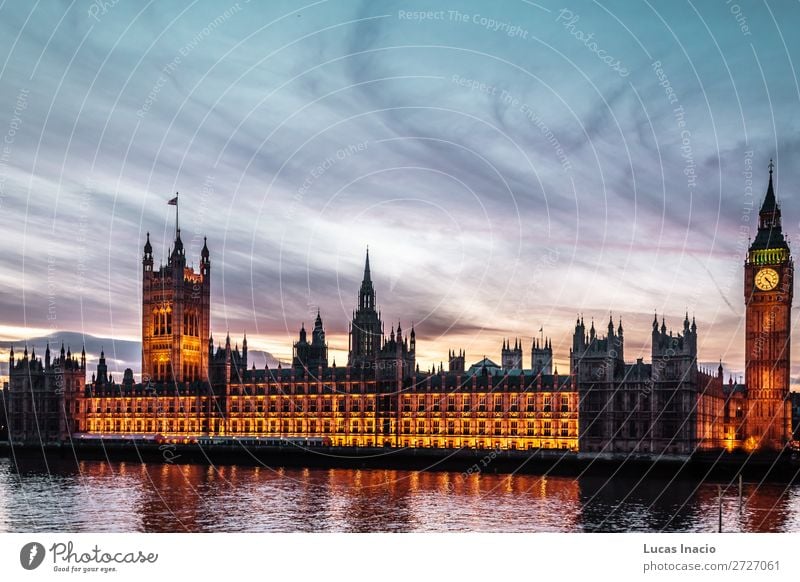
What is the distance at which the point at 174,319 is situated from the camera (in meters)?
111

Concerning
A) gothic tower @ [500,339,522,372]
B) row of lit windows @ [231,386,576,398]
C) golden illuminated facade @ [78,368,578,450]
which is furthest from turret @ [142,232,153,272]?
gothic tower @ [500,339,522,372]

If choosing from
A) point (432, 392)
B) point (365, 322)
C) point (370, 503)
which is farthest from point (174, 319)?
point (370, 503)

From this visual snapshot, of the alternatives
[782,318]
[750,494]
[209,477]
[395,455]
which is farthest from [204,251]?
[750,494]

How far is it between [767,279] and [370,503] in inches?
2203

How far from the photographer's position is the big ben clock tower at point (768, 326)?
84.8 metres

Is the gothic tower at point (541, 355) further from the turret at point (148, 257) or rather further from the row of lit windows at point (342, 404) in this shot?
the turret at point (148, 257)

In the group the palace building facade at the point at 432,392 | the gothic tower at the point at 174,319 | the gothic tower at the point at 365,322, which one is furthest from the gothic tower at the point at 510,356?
the gothic tower at the point at 174,319

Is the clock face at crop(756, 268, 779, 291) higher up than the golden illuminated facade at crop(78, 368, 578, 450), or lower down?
higher up

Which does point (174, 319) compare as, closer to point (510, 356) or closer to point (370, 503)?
point (510, 356)

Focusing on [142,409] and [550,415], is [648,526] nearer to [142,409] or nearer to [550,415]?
[550,415]

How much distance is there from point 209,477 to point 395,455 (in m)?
18.5

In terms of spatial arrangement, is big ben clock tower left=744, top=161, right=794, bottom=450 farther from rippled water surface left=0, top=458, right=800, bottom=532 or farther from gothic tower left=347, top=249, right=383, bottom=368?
gothic tower left=347, top=249, right=383, bottom=368

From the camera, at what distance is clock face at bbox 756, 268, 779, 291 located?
283 feet

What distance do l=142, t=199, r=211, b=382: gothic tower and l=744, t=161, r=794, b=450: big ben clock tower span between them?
60944 millimetres
